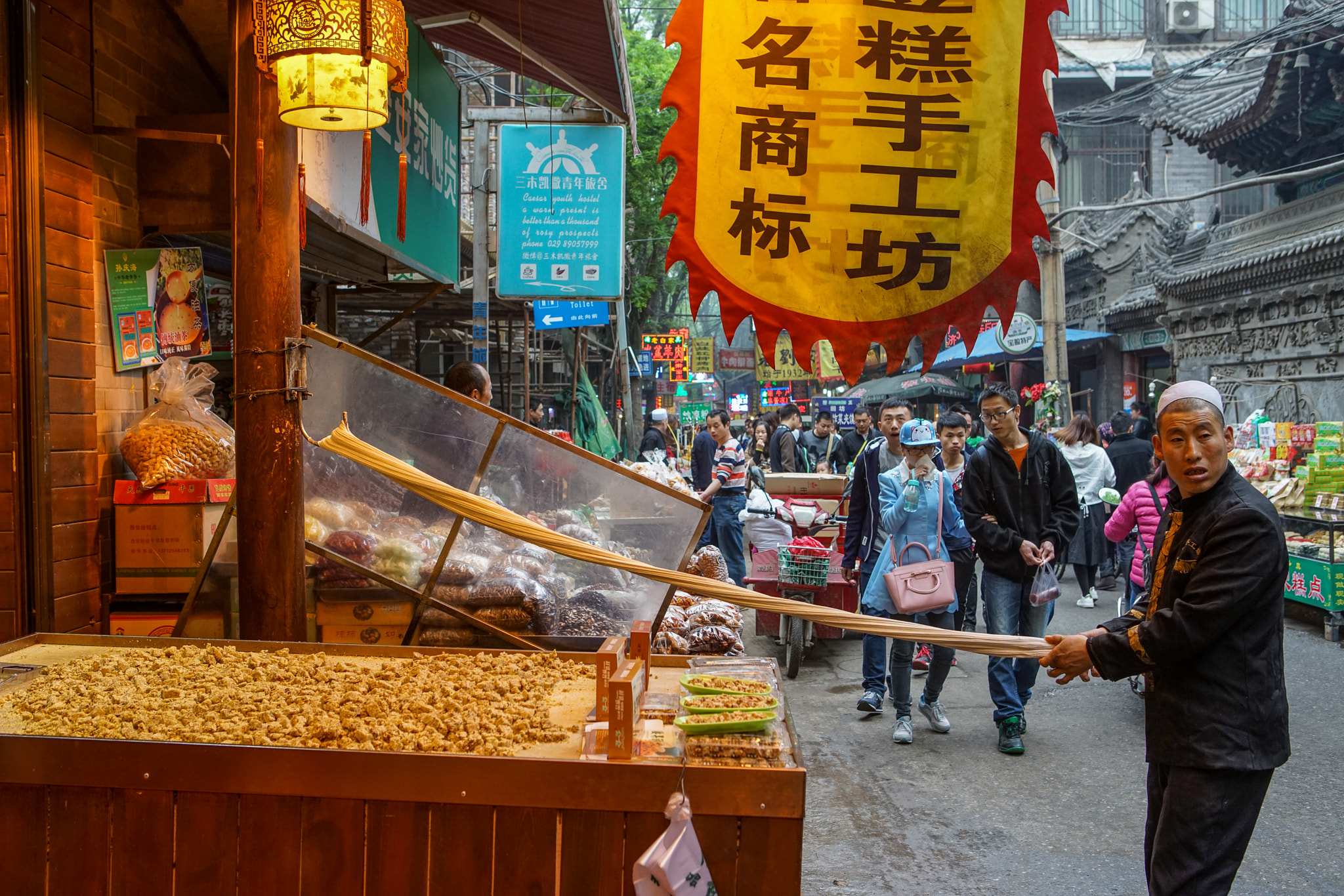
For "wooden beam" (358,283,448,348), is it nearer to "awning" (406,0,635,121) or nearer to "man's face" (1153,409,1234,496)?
"awning" (406,0,635,121)

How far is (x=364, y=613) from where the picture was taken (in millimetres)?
3717

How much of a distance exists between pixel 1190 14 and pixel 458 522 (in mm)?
33263

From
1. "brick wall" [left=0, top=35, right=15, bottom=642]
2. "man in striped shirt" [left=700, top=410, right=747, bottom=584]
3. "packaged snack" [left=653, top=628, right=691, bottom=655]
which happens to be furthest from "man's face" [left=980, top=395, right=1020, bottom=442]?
"brick wall" [left=0, top=35, right=15, bottom=642]

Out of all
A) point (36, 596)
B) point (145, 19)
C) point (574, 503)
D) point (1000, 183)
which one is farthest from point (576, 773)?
point (145, 19)

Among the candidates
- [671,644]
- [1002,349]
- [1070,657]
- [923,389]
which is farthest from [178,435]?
[923,389]

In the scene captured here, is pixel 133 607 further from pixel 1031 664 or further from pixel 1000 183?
Answer: pixel 1031 664

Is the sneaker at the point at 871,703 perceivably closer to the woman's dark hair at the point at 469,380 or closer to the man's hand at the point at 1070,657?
the woman's dark hair at the point at 469,380

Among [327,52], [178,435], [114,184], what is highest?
[327,52]

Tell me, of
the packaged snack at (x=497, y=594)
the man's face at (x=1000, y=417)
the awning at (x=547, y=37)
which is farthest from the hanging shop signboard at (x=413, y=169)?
the man's face at (x=1000, y=417)

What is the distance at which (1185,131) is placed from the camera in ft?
59.8

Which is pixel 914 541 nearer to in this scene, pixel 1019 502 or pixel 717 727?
pixel 1019 502

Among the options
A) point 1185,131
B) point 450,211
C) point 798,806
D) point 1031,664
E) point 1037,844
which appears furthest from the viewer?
point 1185,131

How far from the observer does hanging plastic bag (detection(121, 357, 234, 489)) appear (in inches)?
168

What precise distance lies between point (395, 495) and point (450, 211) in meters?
5.15
